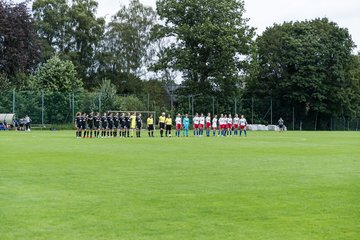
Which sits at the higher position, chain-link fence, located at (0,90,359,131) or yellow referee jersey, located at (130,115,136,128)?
chain-link fence, located at (0,90,359,131)

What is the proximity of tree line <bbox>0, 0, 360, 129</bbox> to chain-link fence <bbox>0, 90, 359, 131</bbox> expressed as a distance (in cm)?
23

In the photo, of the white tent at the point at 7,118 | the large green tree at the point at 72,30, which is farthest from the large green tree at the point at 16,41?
the large green tree at the point at 72,30

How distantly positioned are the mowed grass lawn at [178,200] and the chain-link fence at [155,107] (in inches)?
1752

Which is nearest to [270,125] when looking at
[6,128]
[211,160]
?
[6,128]

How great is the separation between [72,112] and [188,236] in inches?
2314

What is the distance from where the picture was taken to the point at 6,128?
62.1 metres

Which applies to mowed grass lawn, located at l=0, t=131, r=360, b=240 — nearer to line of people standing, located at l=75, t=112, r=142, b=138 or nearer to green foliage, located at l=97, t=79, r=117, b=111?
line of people standing, located at l=75, t=112, r=142, b=138

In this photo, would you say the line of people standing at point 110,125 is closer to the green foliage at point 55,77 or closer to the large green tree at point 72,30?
the green foliage at point 55,77

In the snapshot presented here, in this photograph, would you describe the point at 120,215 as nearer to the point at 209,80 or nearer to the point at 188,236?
the point at 188,236

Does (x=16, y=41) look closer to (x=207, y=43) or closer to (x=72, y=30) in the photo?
(x=207, y=43)

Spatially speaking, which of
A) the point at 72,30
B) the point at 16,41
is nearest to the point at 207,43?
the point at 16,41

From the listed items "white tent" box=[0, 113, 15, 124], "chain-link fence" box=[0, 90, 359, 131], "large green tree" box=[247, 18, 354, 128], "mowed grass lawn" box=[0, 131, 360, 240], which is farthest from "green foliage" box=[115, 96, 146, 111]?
"mowed grass lawn" box=[0, 131, 360, 240]

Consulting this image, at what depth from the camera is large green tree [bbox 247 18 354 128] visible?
82.9 meters

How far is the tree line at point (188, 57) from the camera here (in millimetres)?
73106
